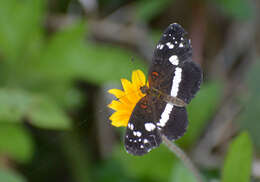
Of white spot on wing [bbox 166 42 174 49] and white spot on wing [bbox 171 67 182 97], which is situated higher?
white spot on wing [bbox 166 42 174 49]

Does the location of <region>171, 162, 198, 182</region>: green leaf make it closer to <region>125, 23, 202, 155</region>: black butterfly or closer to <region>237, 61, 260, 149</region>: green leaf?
<region>125, 23, 202, 155</region>: black butterfly

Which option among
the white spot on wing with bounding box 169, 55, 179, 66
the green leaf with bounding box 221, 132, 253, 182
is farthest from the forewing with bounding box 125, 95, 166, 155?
the green leaf with bounding box 221, 132, 253, 182

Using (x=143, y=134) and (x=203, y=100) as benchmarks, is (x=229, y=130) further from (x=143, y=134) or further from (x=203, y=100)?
(x=143, y=134)

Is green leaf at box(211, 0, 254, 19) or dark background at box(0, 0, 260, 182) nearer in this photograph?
dark background at box(0, 0, 260, 182)

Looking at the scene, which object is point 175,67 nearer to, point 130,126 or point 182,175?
point 130,126

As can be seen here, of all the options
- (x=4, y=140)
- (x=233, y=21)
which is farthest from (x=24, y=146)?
(x=233, y=21)
